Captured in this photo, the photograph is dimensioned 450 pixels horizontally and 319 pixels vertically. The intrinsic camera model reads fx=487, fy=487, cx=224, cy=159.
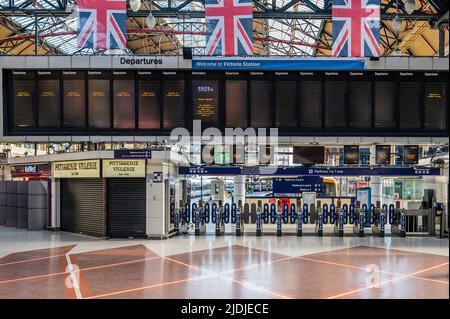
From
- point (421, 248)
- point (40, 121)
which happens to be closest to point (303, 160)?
point (421, 248)

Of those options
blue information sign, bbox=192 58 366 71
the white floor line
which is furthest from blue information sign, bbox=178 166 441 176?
the white floor line

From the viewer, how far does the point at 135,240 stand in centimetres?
1563

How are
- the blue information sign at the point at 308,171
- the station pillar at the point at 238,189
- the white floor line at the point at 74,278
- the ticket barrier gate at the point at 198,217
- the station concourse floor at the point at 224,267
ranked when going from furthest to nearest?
1. the station pillar at the point at 238,189
2. the ticket barrier gate at the point at 198,217
3. the blue information sign at the point at 308,171
4. the station concourse floor at the point at 224,267
5. the white floor line at the point at 74,278

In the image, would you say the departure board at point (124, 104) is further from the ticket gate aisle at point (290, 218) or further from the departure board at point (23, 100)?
the ticket gate aisle at point (290, 218)

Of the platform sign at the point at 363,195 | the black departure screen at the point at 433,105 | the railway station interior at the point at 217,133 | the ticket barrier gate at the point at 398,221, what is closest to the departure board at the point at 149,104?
the railway station interior at the point at 217,133

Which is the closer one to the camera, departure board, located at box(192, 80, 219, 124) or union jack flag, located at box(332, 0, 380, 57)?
union jack flag, located at box(332, 0, 380, 57)

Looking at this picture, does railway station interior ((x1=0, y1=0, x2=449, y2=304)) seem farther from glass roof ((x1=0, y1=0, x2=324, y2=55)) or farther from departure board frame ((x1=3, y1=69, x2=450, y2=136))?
glass roof ((x1=0, y1=0, x2=324, y2=55))

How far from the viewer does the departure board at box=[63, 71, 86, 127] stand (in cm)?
1561

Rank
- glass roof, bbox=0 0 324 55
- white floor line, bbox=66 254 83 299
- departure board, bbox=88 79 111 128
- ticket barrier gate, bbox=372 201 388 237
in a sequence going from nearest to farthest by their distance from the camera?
1. white floor line, bbox=66 254 83 299
2. departure board, bbox=88 79 111 128
3. ticket barrier gate, bbox=372 201 388 237
4. glass roof, bbox=0 0 324 55

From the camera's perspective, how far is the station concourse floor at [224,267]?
855cm

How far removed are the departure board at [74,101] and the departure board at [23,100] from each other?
111 centimetres

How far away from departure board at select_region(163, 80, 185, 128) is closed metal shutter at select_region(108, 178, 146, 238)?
217 cm

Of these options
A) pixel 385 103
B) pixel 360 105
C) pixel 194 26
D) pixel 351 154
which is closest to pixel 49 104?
pixel 360 105

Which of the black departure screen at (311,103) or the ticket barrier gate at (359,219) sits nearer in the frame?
the black departure screen at (311,103)
